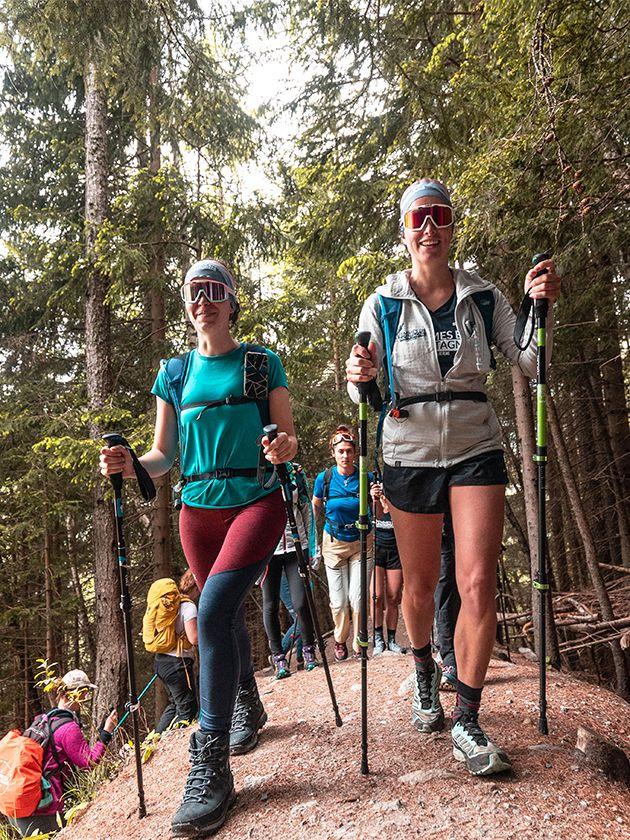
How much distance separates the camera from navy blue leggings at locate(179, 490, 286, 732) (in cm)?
303

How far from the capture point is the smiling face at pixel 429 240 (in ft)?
10.9

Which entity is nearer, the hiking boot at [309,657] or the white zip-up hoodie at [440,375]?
the white zip-up hoodie at [440,375]

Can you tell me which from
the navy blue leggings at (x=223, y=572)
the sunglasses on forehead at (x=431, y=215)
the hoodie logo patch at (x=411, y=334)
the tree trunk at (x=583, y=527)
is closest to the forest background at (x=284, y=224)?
the tree trunk at (x=583, y=527)

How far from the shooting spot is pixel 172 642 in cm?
643

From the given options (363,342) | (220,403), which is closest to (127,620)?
(220,403)

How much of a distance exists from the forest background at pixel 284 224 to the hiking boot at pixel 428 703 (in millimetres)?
3071

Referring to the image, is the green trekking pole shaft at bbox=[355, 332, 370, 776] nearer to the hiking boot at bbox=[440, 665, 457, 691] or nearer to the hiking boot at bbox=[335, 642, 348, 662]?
the hiking boot at bbox=[440, 665, 457, 691]

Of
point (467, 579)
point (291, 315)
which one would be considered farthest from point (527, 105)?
point (291, 315)

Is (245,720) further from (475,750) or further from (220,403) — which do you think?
(220,403)

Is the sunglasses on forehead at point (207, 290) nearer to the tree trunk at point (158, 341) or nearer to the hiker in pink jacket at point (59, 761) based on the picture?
the hiker in pink jacket at point (59, 761)

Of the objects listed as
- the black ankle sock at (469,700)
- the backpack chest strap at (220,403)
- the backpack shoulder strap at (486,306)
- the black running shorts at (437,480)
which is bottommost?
the black ankle sock at (469,700)

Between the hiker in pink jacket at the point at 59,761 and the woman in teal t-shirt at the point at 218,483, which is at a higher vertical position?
the woman in teal t-shirt at the point at 218,483

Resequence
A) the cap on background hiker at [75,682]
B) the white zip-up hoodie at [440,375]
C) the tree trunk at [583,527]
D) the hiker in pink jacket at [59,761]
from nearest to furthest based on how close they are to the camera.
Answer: the white zip-up hoodie at [440,375]
the hiker in pink jacket at [59,761]
the cap on background hiker at [75,682]
the tree trunk at [583,527]

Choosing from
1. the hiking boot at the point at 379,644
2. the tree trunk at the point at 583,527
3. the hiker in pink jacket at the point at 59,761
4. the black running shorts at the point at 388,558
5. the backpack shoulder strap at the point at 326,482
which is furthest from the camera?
the tree trunk at the point at 583,527
